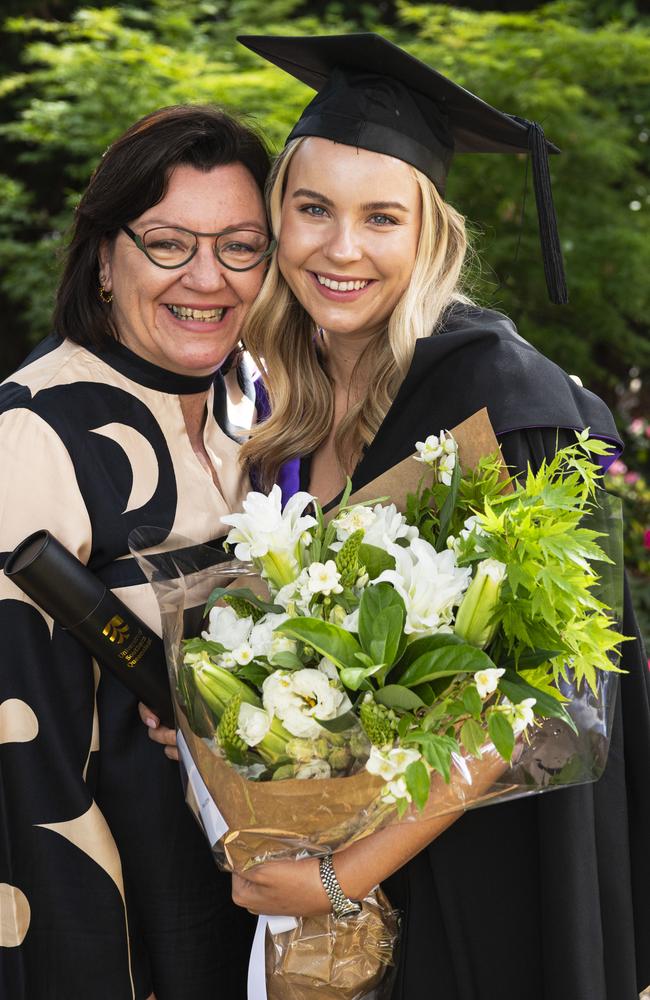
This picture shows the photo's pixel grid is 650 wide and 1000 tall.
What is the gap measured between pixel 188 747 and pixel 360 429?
1036 mm

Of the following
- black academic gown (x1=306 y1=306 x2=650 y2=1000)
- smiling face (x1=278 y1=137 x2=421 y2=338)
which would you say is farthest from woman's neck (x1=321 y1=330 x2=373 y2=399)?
black academic gown (x1=306 y1=306 x2=650 y2=1000)

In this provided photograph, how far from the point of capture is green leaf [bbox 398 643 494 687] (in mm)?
1608

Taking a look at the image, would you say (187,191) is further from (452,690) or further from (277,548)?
(452,690)

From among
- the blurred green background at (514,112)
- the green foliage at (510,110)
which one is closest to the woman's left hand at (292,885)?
the blurred green background at (514,112)

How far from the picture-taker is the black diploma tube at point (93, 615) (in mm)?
1902

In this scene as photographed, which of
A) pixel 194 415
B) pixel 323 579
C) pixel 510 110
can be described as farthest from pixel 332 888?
pixel 510 110

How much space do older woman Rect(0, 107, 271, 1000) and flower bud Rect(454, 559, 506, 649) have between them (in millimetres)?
790

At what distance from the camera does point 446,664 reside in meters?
1.63

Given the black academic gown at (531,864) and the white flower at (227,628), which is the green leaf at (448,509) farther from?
the white flower at (227,628)

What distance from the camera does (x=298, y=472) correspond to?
2787mm

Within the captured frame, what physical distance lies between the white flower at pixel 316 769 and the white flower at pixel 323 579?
0.85 feet

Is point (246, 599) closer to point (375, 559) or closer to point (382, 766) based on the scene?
point (375, 559)

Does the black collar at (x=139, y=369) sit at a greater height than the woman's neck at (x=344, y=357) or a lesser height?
greater

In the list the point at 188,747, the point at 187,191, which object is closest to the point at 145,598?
the point at 188,747
